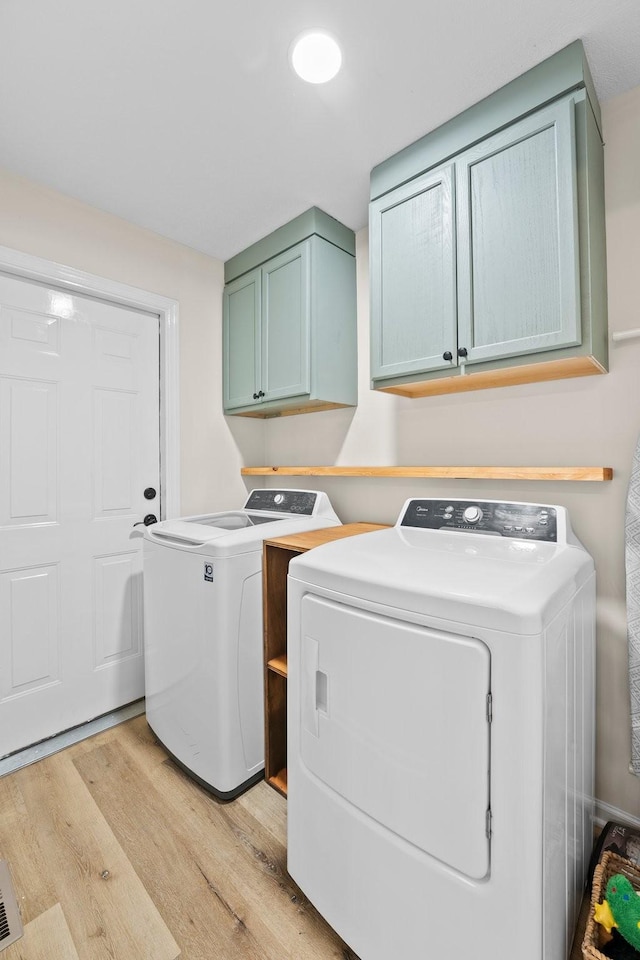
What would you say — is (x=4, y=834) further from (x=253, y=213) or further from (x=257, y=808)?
(x=253, y=213)

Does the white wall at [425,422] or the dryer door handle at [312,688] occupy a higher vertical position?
the white wall at [425,422]

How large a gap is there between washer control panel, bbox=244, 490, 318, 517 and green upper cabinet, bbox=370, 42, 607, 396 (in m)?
0.77

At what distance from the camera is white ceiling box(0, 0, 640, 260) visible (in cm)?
121

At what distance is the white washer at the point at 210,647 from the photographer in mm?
1602

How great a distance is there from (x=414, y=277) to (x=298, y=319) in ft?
2.19

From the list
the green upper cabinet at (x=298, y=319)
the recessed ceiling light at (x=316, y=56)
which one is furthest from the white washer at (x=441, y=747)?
the recessed ceiling light at (x=316, y=56)

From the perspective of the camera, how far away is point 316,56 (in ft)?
4.36

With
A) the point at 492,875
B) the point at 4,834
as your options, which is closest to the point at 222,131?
the point at 492,875

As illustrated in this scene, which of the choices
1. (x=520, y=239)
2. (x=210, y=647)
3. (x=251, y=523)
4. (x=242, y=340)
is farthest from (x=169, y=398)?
(x=520, y=239)

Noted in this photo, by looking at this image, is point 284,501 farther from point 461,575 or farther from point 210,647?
point 461,575

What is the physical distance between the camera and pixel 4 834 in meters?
1.49

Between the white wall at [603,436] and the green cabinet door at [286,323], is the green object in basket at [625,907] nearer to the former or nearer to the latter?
the white wall at [603,436]

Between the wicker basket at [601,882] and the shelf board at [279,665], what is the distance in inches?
40.8

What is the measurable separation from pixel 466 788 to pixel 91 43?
218 centimetres
